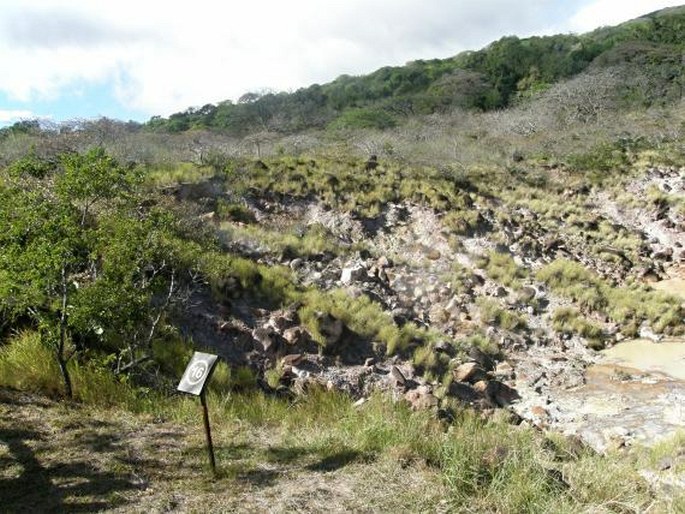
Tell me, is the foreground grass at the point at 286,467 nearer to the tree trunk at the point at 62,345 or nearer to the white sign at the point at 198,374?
the tree trunk at the point at 62,345

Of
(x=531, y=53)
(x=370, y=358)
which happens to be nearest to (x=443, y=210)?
(x=370, y=358)

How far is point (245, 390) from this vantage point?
7547 millimetres

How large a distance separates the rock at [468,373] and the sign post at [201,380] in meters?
5.69

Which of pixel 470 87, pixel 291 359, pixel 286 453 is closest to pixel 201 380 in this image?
pixel 286 453

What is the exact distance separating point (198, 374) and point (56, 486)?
130 cm

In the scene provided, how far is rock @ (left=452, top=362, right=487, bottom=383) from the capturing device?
370 inches

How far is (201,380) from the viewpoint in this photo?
439cm

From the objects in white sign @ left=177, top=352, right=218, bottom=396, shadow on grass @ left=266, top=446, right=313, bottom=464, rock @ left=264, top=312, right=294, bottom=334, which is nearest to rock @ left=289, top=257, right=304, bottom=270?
rock @ left=264, top=312, right=294, bottom=334

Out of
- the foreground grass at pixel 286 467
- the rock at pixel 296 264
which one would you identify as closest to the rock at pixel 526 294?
the rock at pixel 296 264

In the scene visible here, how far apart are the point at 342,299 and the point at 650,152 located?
18.7 m

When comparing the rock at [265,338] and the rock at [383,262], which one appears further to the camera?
the rock at [383,262]

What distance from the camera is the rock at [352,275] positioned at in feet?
41.6

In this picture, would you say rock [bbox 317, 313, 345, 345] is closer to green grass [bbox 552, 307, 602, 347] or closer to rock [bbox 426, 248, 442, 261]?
green grass [bbox 552, 307, 602, 347]

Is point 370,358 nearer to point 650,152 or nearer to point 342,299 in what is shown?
point 342,299
